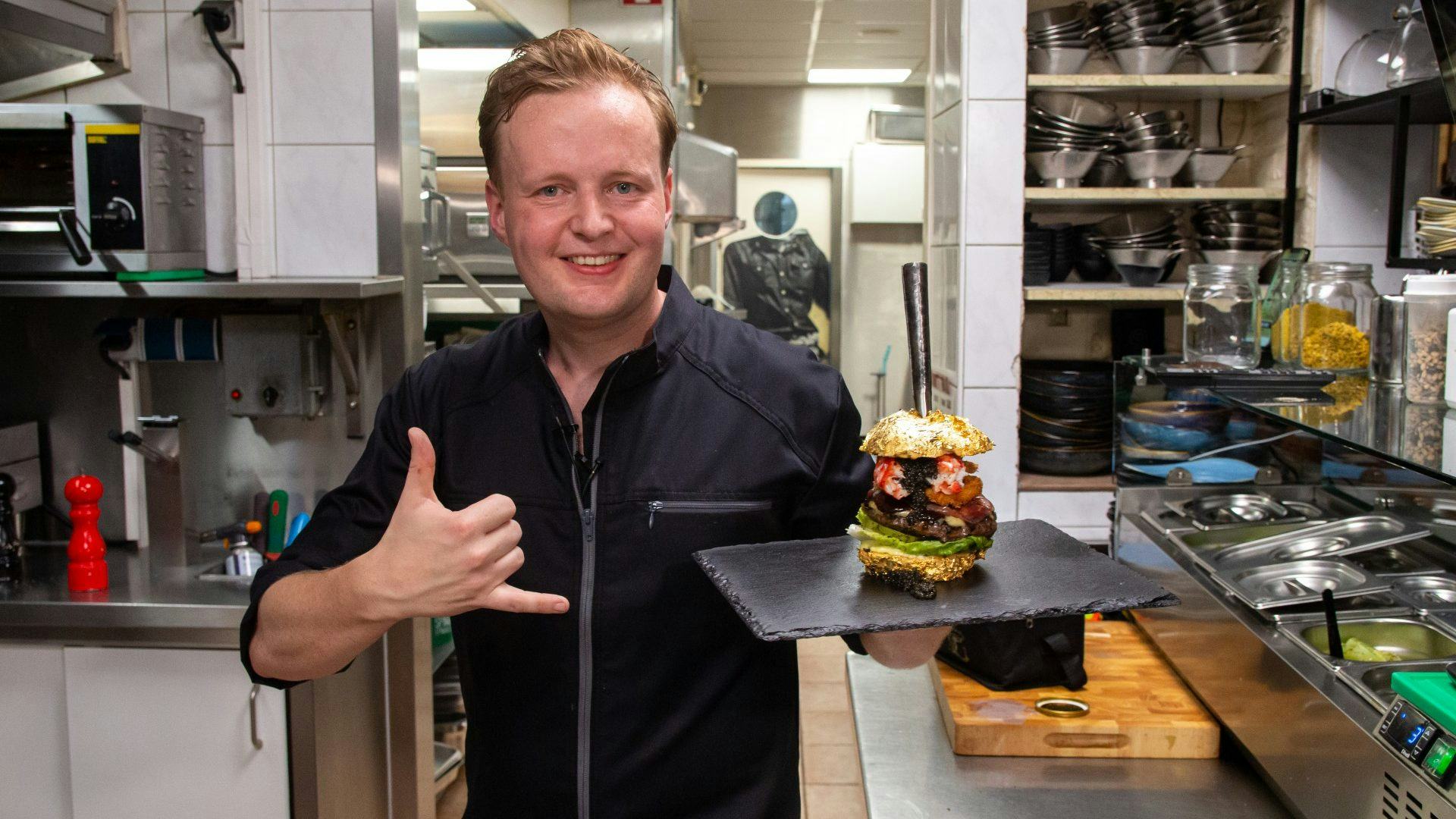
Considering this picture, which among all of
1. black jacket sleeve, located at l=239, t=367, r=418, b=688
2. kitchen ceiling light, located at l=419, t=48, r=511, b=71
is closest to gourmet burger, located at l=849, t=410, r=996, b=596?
black jacket sleeve, located at l=239, t=367, r=418, b=688

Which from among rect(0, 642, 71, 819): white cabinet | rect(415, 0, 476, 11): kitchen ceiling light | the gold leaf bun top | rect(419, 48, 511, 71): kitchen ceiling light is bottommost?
rect(0, 642, 71, 819): white cabinet

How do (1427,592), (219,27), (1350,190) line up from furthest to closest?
1. (1350,190)
2. (219,27)
3. (1427,592)

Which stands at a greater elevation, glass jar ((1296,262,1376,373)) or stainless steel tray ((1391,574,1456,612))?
glass jar ((1296,262,1376,373))

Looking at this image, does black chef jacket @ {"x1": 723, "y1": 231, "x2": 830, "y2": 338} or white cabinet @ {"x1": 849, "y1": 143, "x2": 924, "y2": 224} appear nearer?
white cabinet @ {"x1": 849, "y1": 143, "x2": 924, "y2": 224}

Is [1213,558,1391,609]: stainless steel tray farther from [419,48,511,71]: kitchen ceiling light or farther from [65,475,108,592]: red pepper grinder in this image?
[419,48,511,71]: kitchen ceiling light

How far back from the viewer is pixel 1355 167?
10.7 ft

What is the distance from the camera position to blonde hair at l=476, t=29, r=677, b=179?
1.27 meters

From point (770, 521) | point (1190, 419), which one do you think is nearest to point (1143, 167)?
point (1190, 419)

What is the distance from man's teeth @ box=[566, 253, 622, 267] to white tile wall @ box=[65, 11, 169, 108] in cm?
178

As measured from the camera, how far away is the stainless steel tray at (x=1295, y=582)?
5.81 ft

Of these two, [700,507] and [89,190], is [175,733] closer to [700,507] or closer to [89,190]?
[89,190]

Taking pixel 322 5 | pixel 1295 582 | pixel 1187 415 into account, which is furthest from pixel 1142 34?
pixel 322 5

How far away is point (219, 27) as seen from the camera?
2.52m

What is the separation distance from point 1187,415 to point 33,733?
249 centimetres
